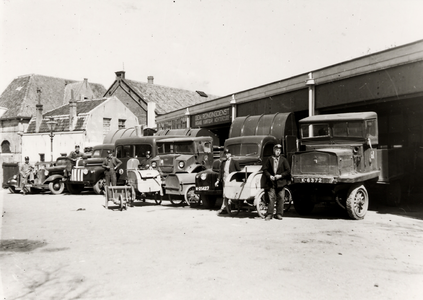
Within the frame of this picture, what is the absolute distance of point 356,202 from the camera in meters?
10.2

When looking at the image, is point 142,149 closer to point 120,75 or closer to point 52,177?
point 52,177

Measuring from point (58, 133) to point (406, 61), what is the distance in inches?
1142

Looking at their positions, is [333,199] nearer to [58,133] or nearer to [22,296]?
[22,296]

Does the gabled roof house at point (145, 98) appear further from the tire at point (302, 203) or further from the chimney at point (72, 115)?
the tire at point (302, 203)

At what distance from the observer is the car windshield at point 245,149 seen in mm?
13055

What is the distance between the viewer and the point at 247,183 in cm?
1047

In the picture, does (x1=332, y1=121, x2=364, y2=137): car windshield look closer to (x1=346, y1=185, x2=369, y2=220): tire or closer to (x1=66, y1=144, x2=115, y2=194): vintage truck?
(x1=346, y1=185, x2=369, y2=220): tire

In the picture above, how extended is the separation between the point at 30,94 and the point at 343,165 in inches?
1547

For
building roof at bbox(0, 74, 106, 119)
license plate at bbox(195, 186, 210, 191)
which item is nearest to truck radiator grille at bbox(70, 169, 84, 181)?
license plate at bbox(195, 186, 210, 191)

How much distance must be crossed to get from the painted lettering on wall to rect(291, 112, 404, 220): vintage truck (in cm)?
1250

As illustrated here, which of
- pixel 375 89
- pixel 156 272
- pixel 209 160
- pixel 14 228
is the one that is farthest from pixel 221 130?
pixel 156 272

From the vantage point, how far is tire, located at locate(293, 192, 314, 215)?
11.1 meters

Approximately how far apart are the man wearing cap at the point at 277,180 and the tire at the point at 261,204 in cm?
23

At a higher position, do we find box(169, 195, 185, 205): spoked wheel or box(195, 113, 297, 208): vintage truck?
box(195, 113, 297, 208): vintage truck
